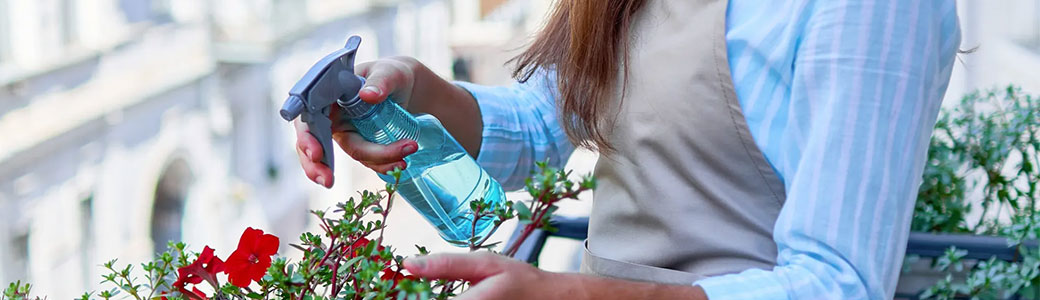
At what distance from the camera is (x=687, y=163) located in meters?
0.69

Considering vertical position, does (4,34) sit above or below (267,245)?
above

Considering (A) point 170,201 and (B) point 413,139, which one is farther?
(A) point 170,201

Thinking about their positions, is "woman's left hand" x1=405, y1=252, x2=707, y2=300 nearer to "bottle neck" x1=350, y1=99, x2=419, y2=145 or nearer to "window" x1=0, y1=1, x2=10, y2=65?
"bottle neck" x1=350, y1=99, x2=419, y2=145

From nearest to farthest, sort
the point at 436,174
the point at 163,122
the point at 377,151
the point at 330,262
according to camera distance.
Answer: the point at 330,262 → the point at 377,151 → the point at 436,174 → the point at 163,122

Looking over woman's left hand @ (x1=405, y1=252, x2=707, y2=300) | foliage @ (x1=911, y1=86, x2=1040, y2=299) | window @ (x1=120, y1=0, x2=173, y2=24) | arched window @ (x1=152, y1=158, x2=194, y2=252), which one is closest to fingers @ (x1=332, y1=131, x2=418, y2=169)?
woman's left hand @ (x1=405, y1=252, x2=707, y2=300)

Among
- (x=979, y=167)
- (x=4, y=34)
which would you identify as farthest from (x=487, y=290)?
(x=4, y=34)

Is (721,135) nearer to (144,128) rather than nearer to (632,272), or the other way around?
(632,272)

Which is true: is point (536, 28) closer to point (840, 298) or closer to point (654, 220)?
point (654, 220)

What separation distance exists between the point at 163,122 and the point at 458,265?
7.62m

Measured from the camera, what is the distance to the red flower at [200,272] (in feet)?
2.03

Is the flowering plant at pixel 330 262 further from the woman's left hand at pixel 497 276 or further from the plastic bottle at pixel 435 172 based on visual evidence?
the plastic bottle at pixel 435 172

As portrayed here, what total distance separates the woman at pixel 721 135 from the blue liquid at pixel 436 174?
2 cm

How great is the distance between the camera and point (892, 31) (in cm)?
57

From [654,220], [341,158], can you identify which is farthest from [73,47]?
[654,220]
